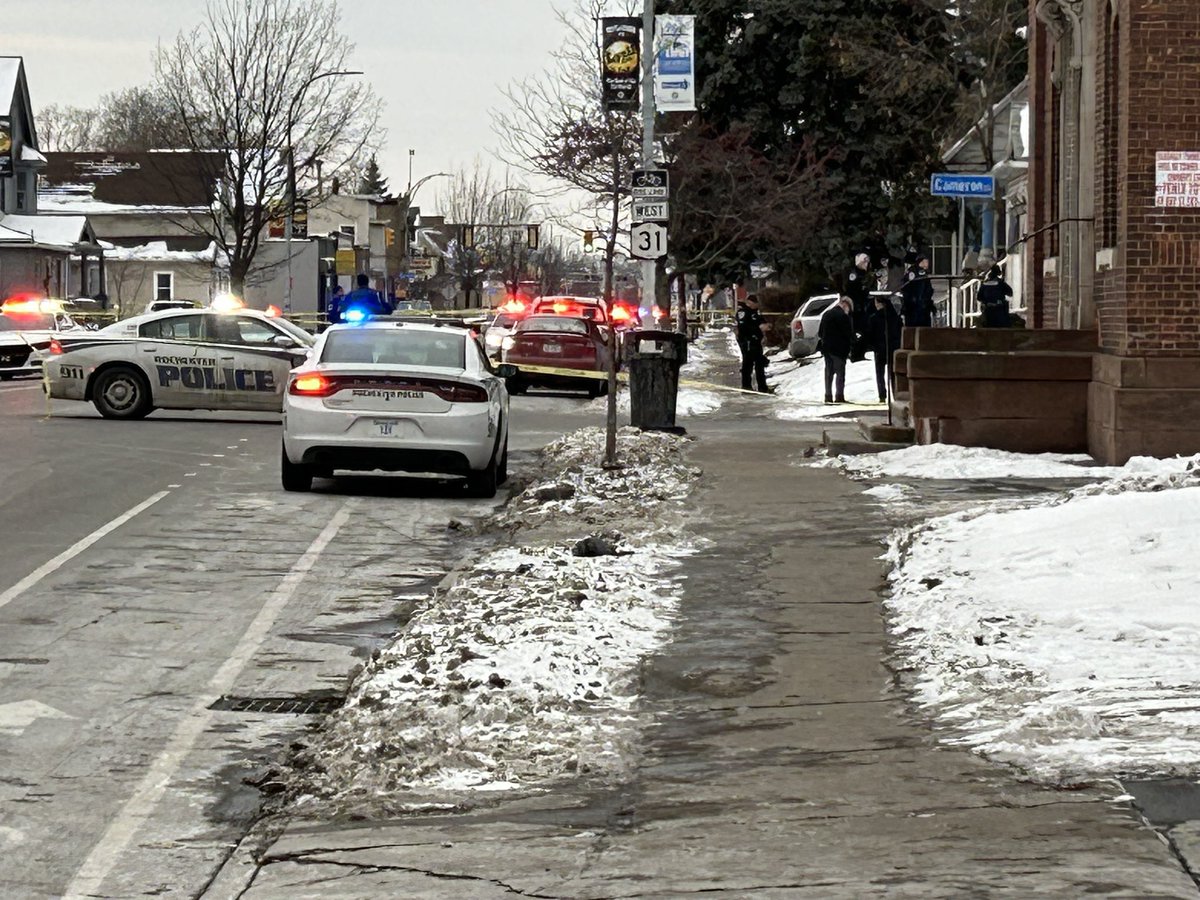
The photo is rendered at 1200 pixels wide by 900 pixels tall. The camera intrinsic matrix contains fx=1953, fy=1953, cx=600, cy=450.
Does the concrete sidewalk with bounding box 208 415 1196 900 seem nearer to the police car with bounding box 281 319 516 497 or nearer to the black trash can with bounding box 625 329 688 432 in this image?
the police car with bounding box 281 319 516 497

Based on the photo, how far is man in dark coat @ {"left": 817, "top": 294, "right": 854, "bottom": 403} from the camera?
98.8 feet

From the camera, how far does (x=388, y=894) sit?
568 centimetres

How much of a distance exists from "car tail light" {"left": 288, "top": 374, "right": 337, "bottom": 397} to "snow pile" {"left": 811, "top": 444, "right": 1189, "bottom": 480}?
482 cm

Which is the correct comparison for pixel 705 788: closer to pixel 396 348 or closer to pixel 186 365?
pixel 396 348

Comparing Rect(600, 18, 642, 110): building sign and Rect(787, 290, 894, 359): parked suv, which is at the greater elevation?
Rect(600, 18, 642, 110): building sign

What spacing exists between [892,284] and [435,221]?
432ft

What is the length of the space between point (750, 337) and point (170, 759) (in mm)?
27424

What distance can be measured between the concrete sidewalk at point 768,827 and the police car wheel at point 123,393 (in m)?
16.9

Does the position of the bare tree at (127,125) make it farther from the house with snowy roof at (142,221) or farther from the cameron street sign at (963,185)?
the cameron street sign at (963,185)

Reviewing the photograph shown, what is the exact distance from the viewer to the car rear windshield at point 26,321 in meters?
41.2

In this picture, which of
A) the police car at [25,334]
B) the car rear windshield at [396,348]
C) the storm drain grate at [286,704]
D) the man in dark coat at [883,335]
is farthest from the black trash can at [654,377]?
the police car at [25,334]

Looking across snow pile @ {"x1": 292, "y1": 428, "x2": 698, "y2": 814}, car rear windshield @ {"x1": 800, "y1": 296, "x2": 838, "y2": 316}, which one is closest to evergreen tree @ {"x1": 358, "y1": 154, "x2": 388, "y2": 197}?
car rear windshield @ {"x1": 800, "y1": 296, "x2": 838, "y2": 316}

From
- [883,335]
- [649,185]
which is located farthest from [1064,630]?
[883,335]

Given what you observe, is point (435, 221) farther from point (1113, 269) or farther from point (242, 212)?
point (1113, 269)
